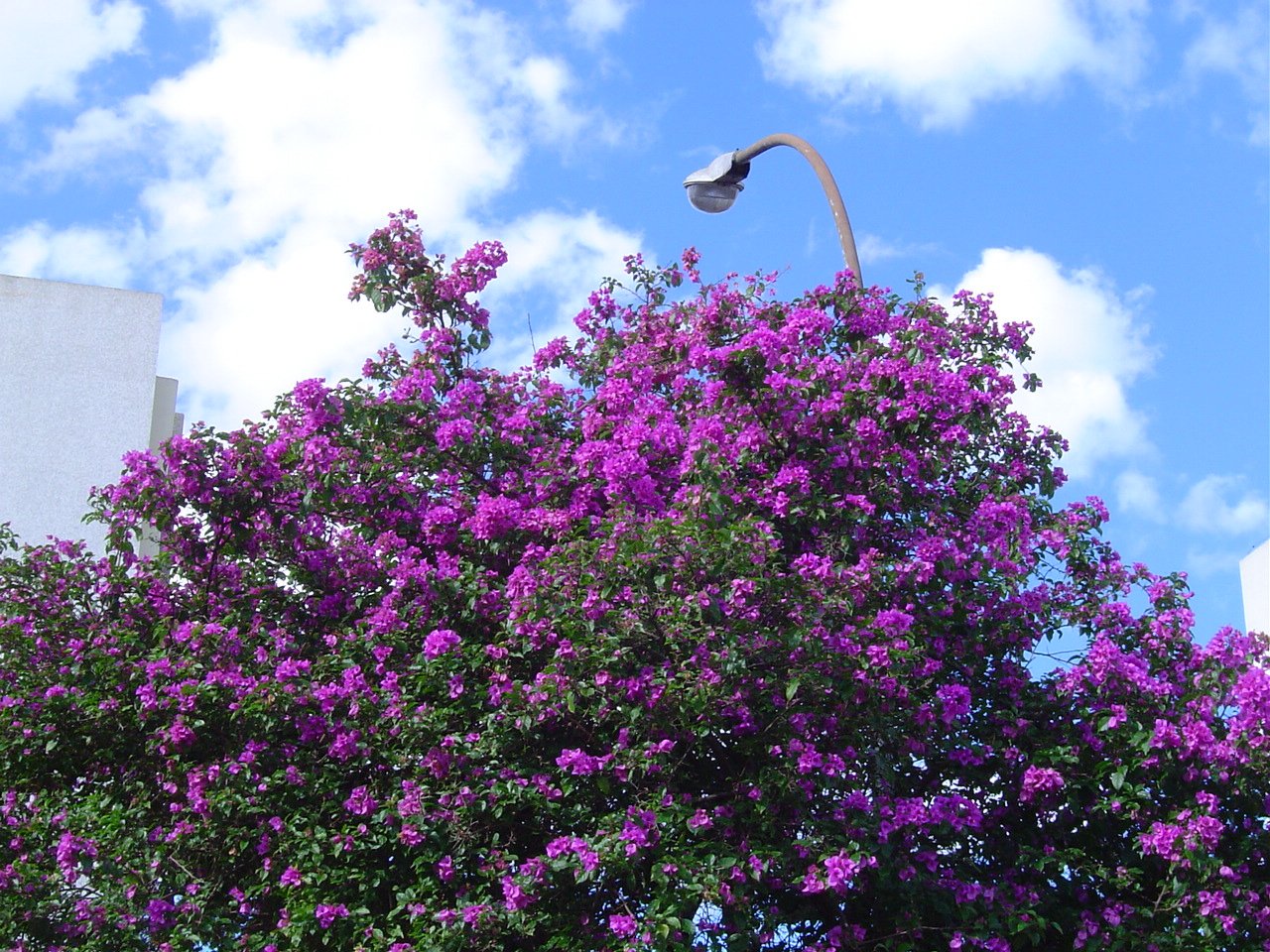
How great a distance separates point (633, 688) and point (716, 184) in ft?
16.6

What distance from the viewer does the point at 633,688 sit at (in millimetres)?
7820

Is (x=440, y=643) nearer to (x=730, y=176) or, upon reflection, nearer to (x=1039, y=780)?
(x=1039, y=780)

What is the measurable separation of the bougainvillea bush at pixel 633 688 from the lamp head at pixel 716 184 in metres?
1.69

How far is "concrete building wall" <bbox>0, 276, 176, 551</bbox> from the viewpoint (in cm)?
2267

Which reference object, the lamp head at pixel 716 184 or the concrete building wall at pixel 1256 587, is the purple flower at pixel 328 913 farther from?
the concrete building wall at pixel 1256 587

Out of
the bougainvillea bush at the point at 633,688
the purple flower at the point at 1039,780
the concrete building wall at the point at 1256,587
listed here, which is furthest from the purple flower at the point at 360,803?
the concrete building wall at the point at 1256,587

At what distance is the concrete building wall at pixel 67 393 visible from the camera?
2267 centimetres

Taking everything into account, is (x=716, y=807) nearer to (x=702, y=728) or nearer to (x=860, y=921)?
(x=702, y=728)

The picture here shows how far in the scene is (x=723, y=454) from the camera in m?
8.76

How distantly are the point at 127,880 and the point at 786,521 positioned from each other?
13.1 ft

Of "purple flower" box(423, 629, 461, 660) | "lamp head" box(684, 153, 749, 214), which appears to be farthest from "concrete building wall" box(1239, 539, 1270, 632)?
"purple flower" box(423, 629, 461, 660)

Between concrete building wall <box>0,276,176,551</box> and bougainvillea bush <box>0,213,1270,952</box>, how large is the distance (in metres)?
13.5

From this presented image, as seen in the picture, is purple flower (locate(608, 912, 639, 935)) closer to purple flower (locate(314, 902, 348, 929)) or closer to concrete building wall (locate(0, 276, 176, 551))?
purple flower (locate(314, 902, 348, 929))

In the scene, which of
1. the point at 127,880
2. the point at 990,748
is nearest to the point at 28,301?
the point at 127,880
